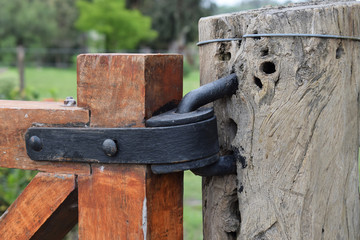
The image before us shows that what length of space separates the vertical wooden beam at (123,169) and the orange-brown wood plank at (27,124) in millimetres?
35

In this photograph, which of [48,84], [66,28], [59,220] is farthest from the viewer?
[66,28]

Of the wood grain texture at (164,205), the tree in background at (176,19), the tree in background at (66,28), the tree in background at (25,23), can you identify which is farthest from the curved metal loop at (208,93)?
the tree in background at (66,28)

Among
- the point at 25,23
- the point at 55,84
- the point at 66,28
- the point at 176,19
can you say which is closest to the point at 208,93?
the point at 55,84

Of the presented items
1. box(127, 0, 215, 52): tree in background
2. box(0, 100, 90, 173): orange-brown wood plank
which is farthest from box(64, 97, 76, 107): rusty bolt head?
box(127, 0, 215, 52): tree in background

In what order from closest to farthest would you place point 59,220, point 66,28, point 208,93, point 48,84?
point 208,93
point 59,220
point 48,84
point 66,28

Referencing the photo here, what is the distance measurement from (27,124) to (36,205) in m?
0.22

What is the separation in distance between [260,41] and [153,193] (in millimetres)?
488

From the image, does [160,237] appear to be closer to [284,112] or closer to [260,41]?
[284,112]

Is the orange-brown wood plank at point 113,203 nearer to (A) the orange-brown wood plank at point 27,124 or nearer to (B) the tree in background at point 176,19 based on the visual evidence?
(A) the orange-brown wood plank at point 27,124

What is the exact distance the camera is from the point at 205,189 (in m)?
1.27

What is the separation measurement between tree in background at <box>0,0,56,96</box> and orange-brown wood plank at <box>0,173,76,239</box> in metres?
26.3

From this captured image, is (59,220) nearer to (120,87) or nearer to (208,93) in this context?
(120,87)

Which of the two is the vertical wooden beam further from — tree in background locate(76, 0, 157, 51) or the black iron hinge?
tree in background locate(76, 0, 157, 51)

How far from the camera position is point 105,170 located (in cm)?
102
